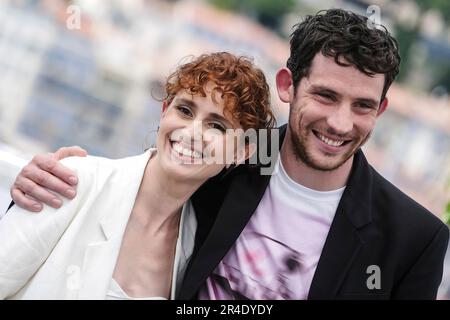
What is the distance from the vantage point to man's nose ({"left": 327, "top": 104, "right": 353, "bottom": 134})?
1.34 metres

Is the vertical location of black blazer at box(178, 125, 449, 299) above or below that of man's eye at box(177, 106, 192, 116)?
below

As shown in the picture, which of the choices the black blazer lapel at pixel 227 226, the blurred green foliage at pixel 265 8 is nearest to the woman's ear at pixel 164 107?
the black blazer lapel at pixel 227 226

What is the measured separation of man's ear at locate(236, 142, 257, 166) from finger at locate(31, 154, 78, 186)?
0.37 m

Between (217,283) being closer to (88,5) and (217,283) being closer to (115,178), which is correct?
(115,178)

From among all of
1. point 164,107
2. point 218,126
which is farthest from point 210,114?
point 164,107

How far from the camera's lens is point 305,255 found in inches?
53.7

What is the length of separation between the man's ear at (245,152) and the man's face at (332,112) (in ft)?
0.32

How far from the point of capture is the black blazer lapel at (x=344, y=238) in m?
1.32

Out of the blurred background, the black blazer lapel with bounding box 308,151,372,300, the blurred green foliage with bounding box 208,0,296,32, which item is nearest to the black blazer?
the black blazer lapel with bounding box 308,151,372,300

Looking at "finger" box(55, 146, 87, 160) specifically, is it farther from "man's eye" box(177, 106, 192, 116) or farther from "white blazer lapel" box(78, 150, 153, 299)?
"man's eye" box(177, 106, 192, 116)

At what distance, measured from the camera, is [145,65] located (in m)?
27.7
